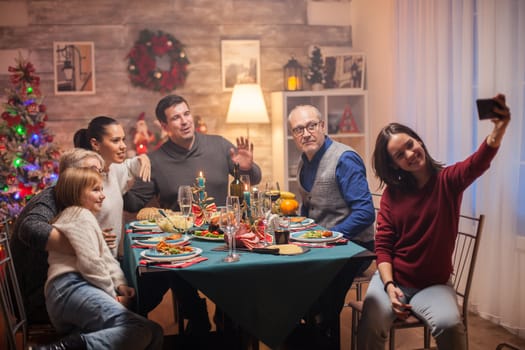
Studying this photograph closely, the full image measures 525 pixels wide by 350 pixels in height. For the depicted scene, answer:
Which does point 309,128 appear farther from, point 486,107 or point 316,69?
point 316,69

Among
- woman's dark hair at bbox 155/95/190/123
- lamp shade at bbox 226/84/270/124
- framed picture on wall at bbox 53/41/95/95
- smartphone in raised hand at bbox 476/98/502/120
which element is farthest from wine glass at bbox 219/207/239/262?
framed picture on wall at bbox 53/41/95/95

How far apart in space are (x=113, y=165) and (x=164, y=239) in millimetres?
1069

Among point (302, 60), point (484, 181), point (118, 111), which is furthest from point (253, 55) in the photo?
point (484, 181)

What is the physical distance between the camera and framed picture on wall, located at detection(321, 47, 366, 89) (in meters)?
5.69

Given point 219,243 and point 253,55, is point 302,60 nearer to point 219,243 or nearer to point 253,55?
point 253,55

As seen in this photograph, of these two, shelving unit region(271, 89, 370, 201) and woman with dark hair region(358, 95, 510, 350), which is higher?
shelving unit region(271, 89, 370, 201)

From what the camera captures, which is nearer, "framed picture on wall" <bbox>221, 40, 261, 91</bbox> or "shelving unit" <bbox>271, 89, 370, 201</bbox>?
"shelving unit" <bbox>271, 89, 370, 201</bbox>

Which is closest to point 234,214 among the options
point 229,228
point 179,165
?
point 229,228

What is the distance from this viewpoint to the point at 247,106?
18.0ft

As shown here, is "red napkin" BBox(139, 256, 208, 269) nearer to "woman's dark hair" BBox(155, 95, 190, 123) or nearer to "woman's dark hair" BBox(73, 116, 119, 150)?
"woman's dark hair" BBox(73, 116, 119, 150)

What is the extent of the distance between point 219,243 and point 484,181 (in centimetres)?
189

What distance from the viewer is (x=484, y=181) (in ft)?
12.5

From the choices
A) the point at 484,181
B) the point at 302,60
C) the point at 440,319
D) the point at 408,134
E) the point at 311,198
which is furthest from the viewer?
the point at 302,60

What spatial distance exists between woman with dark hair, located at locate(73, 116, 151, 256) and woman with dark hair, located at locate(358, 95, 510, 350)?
1.36m
